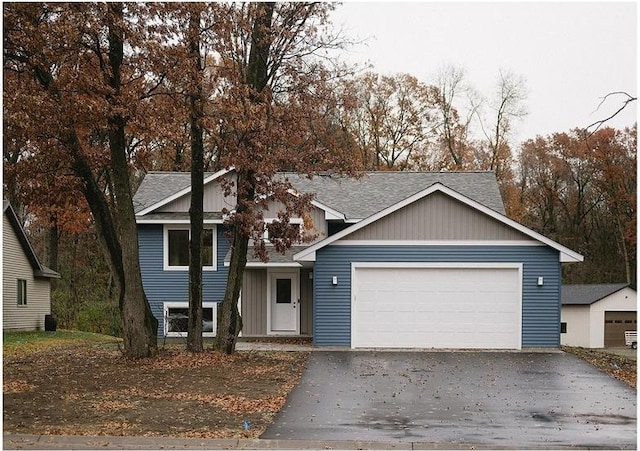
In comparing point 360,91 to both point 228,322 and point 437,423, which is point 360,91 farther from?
point 437,423

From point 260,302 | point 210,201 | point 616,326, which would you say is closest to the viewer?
point 260,302

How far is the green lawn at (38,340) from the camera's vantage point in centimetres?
2343

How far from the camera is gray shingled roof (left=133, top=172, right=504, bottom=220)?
1098 inches

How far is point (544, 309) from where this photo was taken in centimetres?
2247

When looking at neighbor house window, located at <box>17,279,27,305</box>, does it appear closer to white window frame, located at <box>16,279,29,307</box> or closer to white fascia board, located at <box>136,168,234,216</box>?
white window frame, located at <box>16,279,29,307</box>

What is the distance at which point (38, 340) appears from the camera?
2692 centimetres

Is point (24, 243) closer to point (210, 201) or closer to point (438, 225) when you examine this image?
point (210, 201)

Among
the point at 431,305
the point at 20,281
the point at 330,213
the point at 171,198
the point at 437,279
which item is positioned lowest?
the point at 20,281

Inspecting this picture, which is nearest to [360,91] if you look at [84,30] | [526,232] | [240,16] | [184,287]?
[184,287]

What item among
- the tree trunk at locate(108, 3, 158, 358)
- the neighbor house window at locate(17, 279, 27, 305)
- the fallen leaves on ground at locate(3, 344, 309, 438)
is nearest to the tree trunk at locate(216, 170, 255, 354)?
the fallen leaves on ground at locate(3, 344, 309, 438)

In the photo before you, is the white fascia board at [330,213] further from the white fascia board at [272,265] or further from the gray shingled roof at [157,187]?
the gray shingled roof at [157,187]

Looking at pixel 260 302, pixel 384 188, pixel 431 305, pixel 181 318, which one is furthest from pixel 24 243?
pixel 431 305

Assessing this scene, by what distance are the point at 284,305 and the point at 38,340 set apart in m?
7.88

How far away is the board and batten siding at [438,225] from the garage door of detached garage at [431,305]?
2.62 feet
